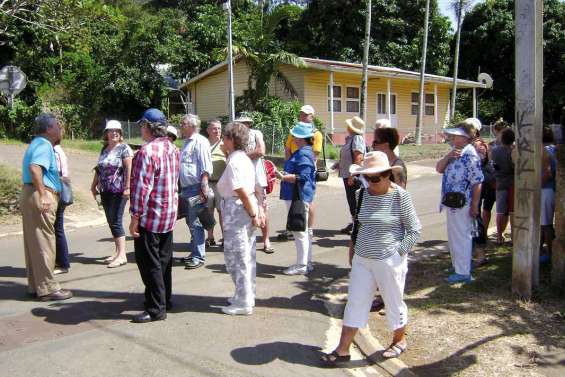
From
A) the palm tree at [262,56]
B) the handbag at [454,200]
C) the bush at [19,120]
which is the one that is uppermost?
the palm tree at [262,56]

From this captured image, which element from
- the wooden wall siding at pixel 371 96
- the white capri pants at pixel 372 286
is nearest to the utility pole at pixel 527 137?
the white capri pants at pixel 372 286

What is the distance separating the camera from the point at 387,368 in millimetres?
4242

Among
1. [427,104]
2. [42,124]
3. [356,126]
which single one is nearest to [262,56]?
[356,126]

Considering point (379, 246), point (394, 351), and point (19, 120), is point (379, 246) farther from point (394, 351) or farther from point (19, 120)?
point (19, 120)

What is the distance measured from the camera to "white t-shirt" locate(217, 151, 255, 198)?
510cm

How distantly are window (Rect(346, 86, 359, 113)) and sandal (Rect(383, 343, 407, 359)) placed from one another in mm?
22428

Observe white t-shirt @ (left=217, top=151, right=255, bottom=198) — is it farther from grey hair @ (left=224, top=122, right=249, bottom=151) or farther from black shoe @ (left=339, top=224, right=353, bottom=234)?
black shoe @ (left=339, top=224, right=353, bottom=234)

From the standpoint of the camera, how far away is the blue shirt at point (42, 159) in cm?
549

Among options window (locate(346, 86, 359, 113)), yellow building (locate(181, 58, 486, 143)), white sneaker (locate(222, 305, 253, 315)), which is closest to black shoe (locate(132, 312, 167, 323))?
white sneaker (locate(222, 305, 253, 315))

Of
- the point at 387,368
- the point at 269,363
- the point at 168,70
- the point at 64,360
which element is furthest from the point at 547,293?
the point at 168,70

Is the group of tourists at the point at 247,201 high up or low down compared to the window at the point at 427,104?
down

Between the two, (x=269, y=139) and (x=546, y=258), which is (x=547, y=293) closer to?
(x=546, y=258)

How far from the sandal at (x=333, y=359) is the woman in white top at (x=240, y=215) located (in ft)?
3.96

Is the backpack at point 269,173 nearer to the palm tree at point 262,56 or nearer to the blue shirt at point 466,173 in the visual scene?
the blue shirt at point 466,173
